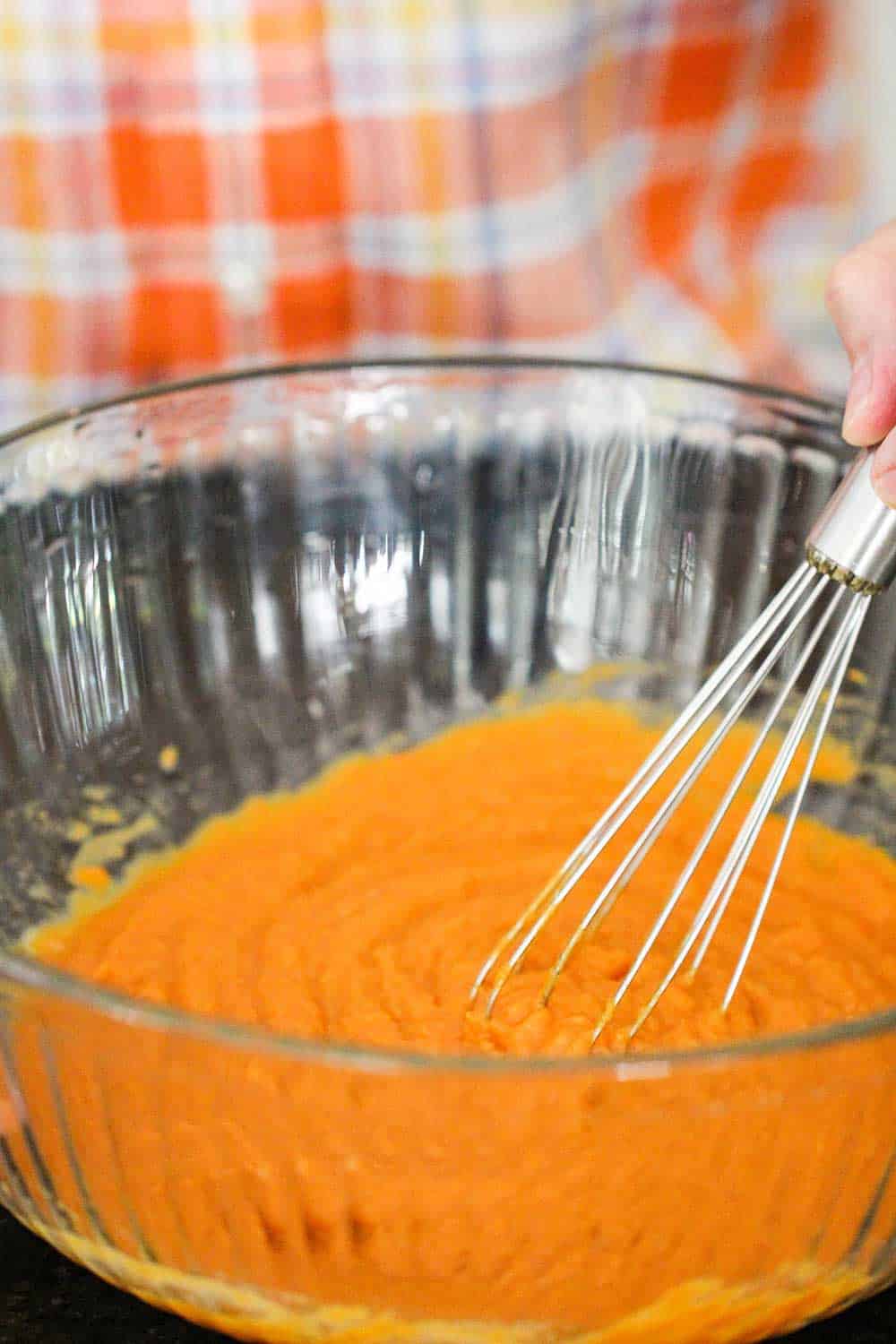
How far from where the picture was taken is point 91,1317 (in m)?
0.53

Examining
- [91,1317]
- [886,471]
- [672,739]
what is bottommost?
[91,1317]

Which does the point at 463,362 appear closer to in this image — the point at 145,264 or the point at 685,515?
the point at 685,515

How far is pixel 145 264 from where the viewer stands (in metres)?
1.11

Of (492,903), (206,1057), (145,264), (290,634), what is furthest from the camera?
(145,264)

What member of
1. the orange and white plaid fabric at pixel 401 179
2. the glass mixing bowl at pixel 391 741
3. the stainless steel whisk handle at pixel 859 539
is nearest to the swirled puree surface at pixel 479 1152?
the glass mixing bowl at pixel 391 741

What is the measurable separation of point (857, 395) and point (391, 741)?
1.07 feet

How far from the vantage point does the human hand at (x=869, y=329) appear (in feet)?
1.93

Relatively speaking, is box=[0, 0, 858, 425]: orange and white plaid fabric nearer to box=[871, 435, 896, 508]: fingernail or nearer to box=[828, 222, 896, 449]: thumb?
box=[828, 222, 896, 449]: thumb

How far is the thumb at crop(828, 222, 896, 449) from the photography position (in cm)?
59

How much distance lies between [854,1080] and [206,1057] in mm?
166

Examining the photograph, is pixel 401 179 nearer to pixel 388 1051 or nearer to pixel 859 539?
pixel 859 539

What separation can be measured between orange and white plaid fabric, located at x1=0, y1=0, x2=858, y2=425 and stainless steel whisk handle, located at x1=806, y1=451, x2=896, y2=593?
61 centimetres

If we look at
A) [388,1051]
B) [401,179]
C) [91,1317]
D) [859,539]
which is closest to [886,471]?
[859,539]

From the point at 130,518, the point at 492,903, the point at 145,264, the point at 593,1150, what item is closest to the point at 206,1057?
the point at 593,1150
